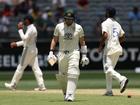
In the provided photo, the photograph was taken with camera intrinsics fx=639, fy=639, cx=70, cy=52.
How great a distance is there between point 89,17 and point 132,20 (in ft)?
8.31

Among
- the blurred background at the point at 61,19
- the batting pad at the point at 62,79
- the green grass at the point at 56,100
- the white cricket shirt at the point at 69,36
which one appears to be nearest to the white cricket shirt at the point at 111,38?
the green grass at the point at 56,100

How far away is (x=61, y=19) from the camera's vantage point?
3494 centimetres

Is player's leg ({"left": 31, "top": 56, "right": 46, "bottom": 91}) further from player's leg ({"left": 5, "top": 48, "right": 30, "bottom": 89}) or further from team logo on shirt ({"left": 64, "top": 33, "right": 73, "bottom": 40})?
team logo on shirt ({"left": 64, "top": 33, "right": 73, "bottom": 40})

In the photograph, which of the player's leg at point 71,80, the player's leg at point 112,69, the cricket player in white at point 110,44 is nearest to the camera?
the player's leg at point 71,80

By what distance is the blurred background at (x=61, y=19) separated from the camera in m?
32.8

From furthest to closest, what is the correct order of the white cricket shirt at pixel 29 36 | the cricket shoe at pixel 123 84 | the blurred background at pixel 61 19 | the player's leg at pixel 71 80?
1. the blurred background at pixel 61 19
2. the white cricket shirt at pixel 29 36
3. the cricket shoe at pixel 123 84
4. the player's leg at pixel 71 80

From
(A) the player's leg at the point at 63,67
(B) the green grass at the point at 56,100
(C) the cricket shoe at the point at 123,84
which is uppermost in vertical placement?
(A) the player's leg at the point at 63,67

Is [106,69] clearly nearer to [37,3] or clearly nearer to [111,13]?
[111,13]

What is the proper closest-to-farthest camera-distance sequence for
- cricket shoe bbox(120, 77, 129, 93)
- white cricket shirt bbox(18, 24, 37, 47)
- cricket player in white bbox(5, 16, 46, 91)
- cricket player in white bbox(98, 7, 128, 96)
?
cricket shoe bbox(120, 77, 129, 93), cricket player in white bbox(98, 7, 128, 96), white cricket shirt bbox(18, 24, 37, 47), cricket player in white bbox(5, 16, 46, 91)

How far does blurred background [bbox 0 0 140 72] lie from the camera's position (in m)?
32.8

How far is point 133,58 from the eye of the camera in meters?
32.8

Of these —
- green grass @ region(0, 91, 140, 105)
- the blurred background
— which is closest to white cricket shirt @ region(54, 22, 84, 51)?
green grass @ region(0, 91, 140, 105)

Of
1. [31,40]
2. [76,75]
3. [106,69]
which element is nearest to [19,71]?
[31,40]

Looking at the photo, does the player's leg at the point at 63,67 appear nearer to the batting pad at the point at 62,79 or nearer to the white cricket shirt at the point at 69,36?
the batting pad at the point at 62,79
